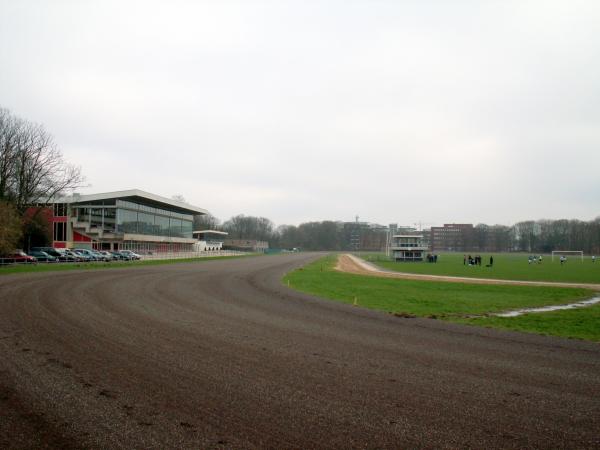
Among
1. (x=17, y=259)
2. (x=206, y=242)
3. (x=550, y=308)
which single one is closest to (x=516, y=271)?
(x=550, y=308)

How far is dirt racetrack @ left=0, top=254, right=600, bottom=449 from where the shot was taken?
5.16 metres

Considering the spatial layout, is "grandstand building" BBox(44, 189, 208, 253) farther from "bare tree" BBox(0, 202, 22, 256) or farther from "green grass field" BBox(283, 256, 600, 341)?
"green grass field" BBox(283, 256, 600, 341)

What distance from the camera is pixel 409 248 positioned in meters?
88.0

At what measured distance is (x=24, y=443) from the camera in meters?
4.84

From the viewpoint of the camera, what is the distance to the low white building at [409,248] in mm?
88188

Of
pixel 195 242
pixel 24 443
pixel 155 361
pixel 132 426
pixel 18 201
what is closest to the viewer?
pixel 24 443

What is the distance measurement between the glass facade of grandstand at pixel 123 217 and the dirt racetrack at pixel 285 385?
64.9m

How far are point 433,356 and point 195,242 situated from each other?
104973mm

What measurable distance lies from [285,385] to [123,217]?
244ft

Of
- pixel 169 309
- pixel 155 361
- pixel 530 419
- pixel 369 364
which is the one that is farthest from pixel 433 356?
pixel 169 309

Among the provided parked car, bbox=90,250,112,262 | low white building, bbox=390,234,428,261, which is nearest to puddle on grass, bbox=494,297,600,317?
parked car, bbox=90,250,112,262

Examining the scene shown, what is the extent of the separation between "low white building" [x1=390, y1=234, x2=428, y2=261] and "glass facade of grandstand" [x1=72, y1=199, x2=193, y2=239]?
49.1 metres

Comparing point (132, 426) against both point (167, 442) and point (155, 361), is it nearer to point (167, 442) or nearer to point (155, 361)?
point (167, 442)

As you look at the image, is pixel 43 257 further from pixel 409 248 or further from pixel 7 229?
pixel 409 248
